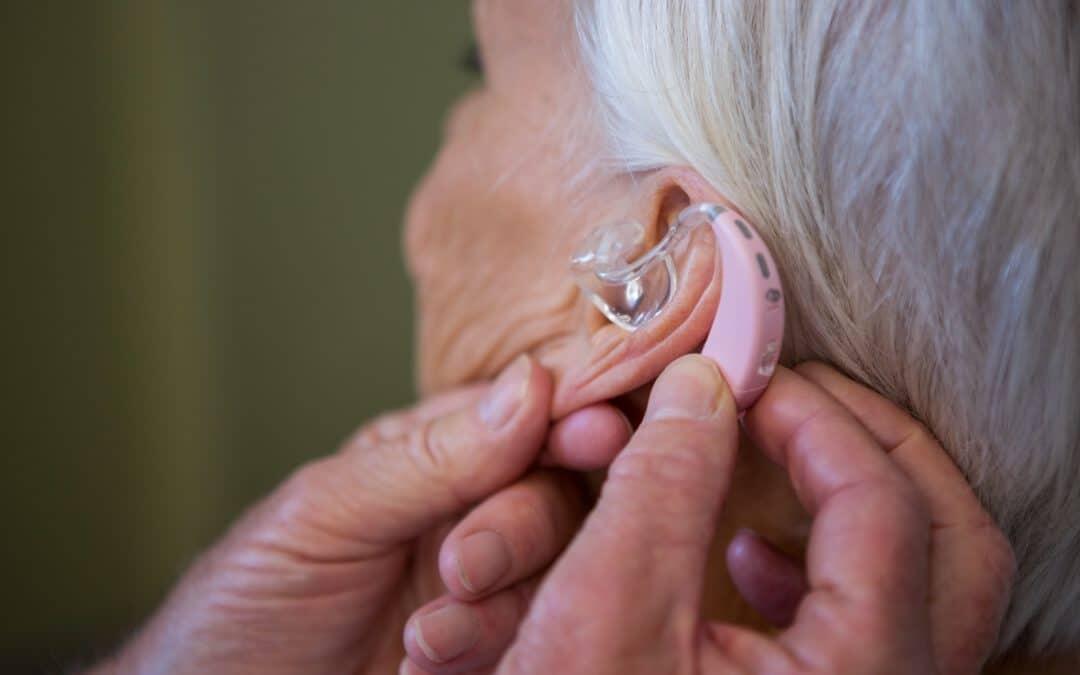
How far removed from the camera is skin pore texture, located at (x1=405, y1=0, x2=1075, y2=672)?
67 cm

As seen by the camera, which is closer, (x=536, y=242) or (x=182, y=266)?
(x=536, y=242)

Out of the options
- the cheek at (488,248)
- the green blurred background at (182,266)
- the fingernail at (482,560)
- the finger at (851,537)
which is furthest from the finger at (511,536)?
the green blurred background at (182,266)

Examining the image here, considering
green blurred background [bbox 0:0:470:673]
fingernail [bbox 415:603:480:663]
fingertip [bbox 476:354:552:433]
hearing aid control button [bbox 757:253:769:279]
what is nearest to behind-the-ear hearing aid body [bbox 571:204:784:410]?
hearing aid control button [bbox 757:253:769:279]

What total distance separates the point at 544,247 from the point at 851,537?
37 centimetres

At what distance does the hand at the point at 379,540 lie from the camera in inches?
29.0

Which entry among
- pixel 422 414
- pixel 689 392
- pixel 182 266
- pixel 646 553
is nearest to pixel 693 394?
pixel 689 392

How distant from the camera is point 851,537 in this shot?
514 mm

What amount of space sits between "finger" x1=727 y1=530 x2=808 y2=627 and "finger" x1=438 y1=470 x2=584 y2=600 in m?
0.14

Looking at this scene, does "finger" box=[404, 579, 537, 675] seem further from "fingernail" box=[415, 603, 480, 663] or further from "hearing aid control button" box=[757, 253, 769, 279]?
"hearing aid control button" box=[757, 253, 769, 279]

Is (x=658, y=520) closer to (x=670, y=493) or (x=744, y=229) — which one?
(x=670, y=493)

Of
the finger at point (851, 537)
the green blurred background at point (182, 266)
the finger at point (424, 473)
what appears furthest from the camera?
the green blurred background at point (182, 266)

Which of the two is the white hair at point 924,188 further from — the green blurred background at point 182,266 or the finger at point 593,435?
the green blurred background at point 182,266

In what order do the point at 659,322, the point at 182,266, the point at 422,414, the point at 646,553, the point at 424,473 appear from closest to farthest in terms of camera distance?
1. the point at 646,553
2. the point at 659,322
3. the point at 424,473
4. the point at 422,414
5. the point at 182,266

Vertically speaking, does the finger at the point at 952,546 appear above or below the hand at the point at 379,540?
above
